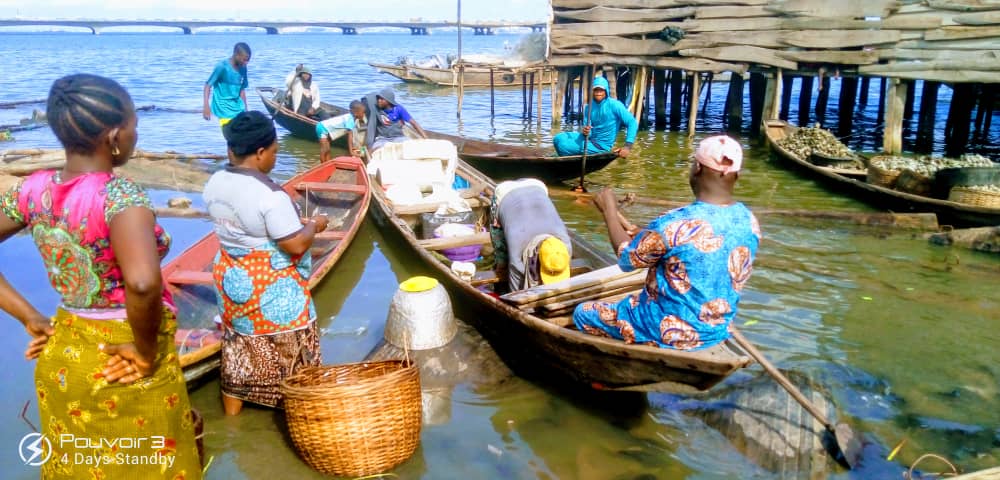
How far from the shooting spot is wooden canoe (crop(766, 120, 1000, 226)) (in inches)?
302

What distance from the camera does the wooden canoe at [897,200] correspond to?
7.68m

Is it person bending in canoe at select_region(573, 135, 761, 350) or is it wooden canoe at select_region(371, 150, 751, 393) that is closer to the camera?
person bending in canoe at select_region(573, 135, 761, 350)

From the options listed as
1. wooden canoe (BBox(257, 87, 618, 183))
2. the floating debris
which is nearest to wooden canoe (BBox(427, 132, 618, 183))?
wooden canoe (BBox(257, 87, 618, 183))

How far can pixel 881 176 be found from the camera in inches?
360

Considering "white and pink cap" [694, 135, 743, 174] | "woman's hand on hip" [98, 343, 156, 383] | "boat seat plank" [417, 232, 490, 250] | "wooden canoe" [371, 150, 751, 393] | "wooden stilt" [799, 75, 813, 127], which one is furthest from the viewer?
"wooden stilt" [799, 75, 813, 127]

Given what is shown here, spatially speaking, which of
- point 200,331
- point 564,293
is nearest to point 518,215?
point 564,293

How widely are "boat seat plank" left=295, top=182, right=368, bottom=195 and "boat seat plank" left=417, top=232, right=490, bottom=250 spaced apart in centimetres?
194

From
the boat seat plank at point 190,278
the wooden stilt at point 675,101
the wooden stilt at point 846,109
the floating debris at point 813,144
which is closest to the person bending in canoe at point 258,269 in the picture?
the boat seat plank at point 190,278

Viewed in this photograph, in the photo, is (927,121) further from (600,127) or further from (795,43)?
(600,127)

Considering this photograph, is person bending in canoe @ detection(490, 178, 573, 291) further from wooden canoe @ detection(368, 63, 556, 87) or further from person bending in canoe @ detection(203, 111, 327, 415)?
wooden canoe @ detection(368, 63, 556, 87)

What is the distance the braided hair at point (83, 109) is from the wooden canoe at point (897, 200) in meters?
8.72

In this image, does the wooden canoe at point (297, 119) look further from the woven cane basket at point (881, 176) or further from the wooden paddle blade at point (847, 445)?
the wooden paddle blade at point (847, 445)

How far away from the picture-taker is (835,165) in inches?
415

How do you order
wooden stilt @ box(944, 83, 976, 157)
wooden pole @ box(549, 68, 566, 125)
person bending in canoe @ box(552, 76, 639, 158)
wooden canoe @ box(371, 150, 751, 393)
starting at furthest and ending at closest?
wooden pole @ box(549, 68, 566, 125), wooden stilt @ box(944, 83, 976, 157), person bending in canoe @ box(552, 76, 639, 158), wooden canoe @ box(371, 150, 751, 393)
